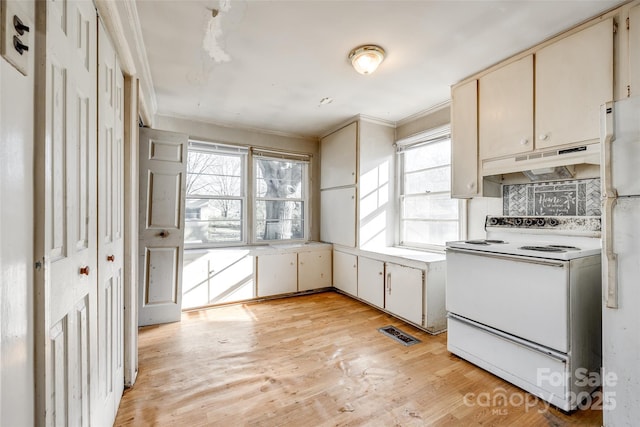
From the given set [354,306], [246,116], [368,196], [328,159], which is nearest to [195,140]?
[246,116]

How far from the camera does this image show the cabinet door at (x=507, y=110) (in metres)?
2.25

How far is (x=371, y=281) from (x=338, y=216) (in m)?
1.13

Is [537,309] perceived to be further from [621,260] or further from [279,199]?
[279,199]

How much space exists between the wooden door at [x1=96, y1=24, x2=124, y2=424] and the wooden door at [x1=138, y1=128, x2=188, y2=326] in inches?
47.7

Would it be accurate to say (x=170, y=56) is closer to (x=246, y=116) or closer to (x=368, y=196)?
(x=246, y=116)

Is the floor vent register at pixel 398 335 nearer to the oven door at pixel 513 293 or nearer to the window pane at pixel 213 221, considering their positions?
the oven door at pixel 513 293

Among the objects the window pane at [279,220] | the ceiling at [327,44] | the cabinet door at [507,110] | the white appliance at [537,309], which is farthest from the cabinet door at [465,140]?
the window pane at [279,220]

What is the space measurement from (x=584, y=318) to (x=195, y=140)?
14.2 ft

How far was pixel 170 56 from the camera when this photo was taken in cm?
238

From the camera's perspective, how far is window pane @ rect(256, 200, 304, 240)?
4.44m

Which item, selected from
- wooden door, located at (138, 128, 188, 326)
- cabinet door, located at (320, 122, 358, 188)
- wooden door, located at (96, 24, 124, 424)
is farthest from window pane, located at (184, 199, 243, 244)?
wooden door, located at (96, 24, 124, 424)

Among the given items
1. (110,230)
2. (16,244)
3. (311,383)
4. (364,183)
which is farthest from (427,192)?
(16,244)

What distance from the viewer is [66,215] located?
97 centimetres

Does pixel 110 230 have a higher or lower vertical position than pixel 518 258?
higher
